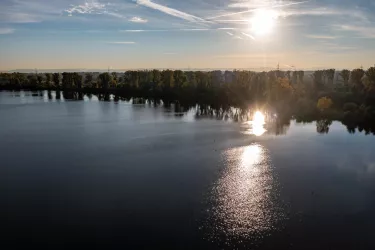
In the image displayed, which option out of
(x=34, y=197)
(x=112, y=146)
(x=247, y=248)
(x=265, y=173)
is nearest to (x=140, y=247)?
(x=247, y=248)

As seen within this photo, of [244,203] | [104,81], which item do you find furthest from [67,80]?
[244,203]

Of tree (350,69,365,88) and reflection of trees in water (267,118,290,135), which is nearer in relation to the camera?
reflection of trees in water (267,118,290,135)

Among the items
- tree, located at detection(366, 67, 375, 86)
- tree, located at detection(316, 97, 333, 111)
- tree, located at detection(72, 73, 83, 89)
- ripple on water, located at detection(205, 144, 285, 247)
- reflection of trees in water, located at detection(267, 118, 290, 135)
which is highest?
tree, located at detection(366, 67, 375, 86)

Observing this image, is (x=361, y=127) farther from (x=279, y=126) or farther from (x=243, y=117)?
(x=243, y=117)

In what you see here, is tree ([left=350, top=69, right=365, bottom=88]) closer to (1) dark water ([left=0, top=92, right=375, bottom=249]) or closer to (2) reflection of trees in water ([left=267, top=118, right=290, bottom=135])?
(2) reflection of trees in water ([left=267, top=118, right=290, bottom=135])

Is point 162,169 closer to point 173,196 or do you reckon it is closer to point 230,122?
point 173,196

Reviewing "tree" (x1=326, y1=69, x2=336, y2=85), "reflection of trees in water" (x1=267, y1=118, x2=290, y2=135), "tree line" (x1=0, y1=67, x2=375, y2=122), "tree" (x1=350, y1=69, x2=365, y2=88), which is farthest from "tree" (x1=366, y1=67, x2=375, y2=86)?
"tree" (x1=326, y1=69, x2=336, y2=85)
